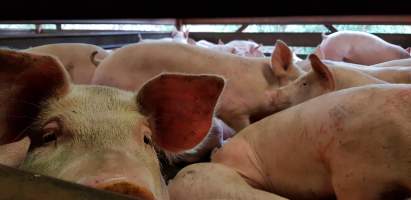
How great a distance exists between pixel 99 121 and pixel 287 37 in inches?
216

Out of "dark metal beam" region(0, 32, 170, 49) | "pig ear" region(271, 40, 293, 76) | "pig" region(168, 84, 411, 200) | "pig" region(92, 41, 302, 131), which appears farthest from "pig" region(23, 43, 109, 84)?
"pig" region(168, 84, 411, 200)

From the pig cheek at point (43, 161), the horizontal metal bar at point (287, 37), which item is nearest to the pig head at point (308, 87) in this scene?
the pig cheek at point (43, 161)

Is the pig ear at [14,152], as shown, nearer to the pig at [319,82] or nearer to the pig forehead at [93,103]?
the pig forehead at [93,103]

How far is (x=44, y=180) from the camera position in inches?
21.5

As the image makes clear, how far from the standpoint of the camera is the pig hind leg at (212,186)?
1640mm

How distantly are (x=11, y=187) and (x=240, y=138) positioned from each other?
1.52 meters

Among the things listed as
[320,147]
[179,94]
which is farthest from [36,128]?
[320,147]

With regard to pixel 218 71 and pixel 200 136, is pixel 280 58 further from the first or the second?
pixel 200 136

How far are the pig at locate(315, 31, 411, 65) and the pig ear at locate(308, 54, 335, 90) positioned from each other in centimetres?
205

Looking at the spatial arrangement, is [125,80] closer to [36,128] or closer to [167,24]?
[36,128]

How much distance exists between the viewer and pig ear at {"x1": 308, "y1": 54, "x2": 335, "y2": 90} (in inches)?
85.4

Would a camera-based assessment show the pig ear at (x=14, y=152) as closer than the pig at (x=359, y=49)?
Yes

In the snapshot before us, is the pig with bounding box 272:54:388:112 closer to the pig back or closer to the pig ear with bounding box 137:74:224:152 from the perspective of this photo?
the pig back

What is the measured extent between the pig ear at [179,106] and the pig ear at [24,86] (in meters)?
0.21
